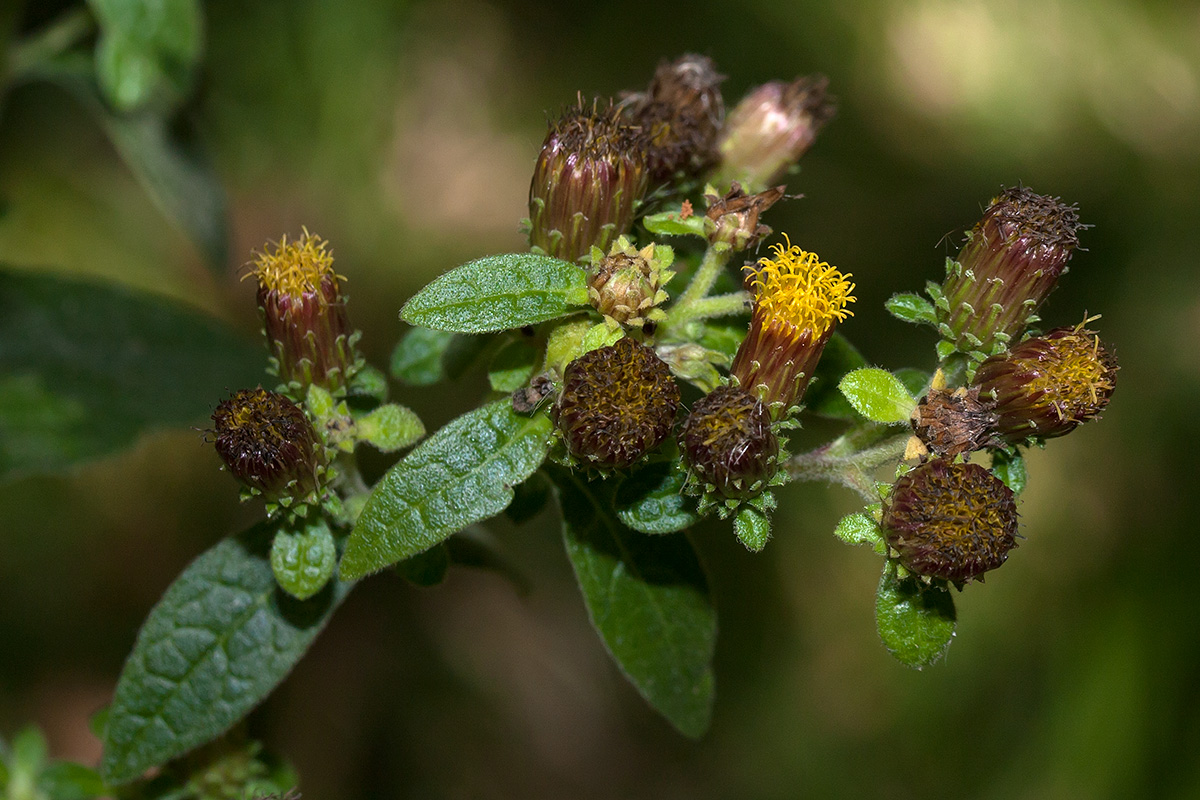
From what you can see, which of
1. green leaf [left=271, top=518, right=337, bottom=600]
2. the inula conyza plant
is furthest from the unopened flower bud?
green leaf [left=271, top=518, right=337, bottom=600]

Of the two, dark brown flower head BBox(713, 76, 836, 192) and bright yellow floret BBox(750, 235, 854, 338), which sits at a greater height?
dark brown flower head BBox(713, 76, 836, 192)

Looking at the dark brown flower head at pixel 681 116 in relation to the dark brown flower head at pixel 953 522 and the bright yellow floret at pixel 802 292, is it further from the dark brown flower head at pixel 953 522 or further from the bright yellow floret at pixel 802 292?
the dark brown flower head at pixel 953 522

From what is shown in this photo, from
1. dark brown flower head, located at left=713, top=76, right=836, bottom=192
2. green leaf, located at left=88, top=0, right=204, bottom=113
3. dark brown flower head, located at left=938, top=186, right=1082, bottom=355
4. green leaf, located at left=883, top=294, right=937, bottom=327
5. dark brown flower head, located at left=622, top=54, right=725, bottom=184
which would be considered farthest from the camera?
green leaf, located at left=88, top=0, right=204, bottom=113

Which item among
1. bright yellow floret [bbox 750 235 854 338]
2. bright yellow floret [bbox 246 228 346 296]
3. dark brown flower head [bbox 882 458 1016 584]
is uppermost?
bright yellow floret [bbox 246 228 346 296]

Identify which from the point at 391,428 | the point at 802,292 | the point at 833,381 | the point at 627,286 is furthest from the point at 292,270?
the point at 833,381

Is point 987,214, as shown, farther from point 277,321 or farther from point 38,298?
point 38,298

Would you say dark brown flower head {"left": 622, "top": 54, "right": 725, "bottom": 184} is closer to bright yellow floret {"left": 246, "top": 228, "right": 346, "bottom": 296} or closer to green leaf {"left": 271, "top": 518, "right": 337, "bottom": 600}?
bright yellow floret {"left": 246, "top": 228, "right": 346, "bottom": 296}

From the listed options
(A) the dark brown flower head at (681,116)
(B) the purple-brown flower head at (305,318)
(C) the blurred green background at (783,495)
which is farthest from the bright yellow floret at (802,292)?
(C) the blurred green background at (783,495)
